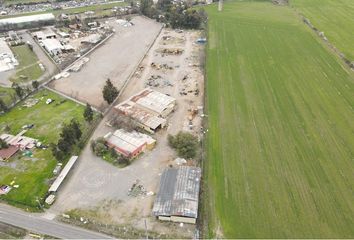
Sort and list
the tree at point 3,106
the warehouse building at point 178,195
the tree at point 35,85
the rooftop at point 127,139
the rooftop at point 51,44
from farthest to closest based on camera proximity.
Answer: the rooftop at point 51,44, the tree at point 35,85, the tree at point 3,106, the rooftop at point 127,139, the warehouse building at point 178,195

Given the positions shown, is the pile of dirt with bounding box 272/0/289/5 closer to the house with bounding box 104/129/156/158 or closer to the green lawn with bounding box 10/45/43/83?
the green lawn with bounding box 10/45/43/83

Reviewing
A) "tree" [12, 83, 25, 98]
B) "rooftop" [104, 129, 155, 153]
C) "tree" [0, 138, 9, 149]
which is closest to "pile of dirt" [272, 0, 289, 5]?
"rooftop" [104, 129, 155, 153]

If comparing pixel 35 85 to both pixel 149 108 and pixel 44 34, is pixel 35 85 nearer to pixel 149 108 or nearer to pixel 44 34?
pixel 149 108

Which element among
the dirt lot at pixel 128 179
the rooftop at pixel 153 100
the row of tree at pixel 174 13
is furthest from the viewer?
the row of tree at pixel 174 13

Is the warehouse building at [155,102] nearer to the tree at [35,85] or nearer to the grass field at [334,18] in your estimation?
the tree at [35,85]

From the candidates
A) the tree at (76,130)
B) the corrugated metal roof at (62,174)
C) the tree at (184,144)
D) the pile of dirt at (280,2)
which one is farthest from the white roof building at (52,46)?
the pile of dirt at (280,2)

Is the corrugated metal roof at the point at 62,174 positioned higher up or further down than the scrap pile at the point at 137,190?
higher up

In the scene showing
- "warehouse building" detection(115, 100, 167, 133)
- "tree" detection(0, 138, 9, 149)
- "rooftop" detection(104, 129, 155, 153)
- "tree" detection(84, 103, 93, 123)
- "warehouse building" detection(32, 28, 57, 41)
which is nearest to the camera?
"rooftop" detection(104, 129, 155, 153)
